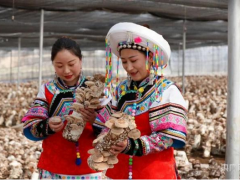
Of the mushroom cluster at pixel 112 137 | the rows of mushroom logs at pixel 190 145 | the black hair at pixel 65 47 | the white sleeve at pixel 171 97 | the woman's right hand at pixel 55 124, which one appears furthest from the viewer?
the rows of mushroom logs at pixel 190 145

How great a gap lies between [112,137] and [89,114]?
40cm

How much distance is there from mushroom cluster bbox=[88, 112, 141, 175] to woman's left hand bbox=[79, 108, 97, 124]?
32 cm

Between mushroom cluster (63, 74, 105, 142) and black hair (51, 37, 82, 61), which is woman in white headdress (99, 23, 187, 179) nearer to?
mushroom cluster (63, 74, 105, 142)

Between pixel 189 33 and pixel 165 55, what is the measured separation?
10.5 meters

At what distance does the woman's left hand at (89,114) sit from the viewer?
232cm

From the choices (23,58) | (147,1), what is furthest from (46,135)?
(23,58)

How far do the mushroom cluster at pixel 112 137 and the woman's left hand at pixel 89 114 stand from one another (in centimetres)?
32

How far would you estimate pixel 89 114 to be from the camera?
2.33 metres

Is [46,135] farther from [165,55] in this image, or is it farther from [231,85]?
[231,85]

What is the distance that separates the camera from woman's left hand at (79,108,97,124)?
2.32m

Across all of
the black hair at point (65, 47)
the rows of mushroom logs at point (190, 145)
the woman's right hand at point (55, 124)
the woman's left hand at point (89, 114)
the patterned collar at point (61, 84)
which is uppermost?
the black hair at point (65, 47)

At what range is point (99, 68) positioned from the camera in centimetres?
2111

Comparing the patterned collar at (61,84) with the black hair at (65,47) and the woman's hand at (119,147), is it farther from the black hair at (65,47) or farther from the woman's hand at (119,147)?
the woman's hand at (119,147)

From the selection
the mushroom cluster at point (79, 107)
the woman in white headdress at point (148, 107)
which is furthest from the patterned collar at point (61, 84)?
the woman in white headdress at point (148, 107)
